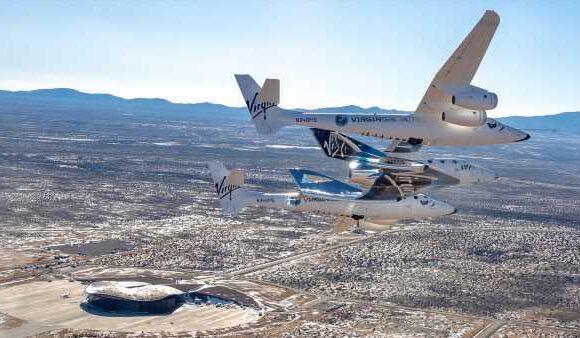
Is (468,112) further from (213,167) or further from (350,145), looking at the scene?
(213,167)

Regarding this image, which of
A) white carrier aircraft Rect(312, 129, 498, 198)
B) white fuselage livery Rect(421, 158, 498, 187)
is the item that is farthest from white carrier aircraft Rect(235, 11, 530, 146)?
white fuselage livery Rect(421, 158, 498, 187)

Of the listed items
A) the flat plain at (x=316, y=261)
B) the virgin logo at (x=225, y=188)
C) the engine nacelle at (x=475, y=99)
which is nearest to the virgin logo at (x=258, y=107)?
the engine nacelle at (x=475, y=99)

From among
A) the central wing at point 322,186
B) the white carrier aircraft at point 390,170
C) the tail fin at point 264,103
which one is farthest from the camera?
the central wing at point 322,186

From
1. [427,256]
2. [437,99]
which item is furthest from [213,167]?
[427,256]

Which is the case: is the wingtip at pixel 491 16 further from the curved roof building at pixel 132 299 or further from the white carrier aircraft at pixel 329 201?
the curved roof building at pixel 132 299

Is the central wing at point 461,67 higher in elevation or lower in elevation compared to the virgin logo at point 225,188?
higher

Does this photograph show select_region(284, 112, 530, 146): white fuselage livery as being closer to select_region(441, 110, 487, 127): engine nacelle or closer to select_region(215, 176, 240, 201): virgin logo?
select_region(441, 110, 487, 127): engine nacelle

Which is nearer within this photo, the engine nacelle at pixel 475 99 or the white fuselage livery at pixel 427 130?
the engine nacelle at pixel 475 99
